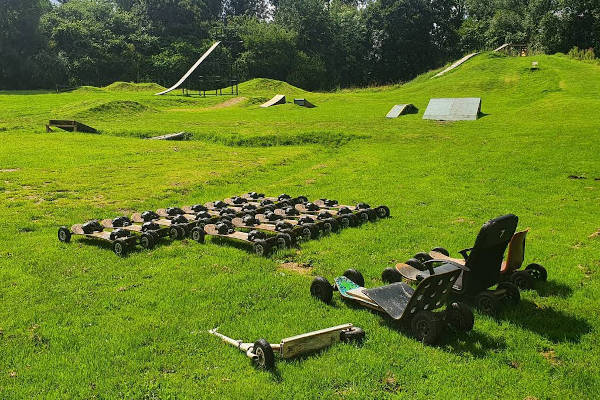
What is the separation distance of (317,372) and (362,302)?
5.42ft

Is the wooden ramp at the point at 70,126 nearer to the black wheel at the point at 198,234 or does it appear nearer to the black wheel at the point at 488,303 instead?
the black wheel at the point at 198,234

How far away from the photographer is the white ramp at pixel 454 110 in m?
26.2

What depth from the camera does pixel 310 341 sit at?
5422 mm

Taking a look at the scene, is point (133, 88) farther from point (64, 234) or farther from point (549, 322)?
point (549, 322)

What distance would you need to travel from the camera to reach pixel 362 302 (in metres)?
6.54

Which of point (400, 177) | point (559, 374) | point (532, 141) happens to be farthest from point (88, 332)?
point (532, 141)

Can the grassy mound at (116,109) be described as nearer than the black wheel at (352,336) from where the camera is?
No

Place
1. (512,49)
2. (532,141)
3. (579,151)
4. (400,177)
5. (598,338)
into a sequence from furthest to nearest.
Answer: (512,49) → (532,141) → (579,151) → (400,177) → (598,338)

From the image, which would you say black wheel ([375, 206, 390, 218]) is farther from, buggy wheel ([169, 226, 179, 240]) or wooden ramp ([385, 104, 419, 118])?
wooden ramp ([385, 104, 419, 118])


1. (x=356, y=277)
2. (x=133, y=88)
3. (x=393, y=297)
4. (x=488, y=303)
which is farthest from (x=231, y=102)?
(x=488, y=303)

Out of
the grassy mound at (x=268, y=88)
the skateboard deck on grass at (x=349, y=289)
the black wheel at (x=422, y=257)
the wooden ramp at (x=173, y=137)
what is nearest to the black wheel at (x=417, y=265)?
the black wheel at (x=422, y=257)

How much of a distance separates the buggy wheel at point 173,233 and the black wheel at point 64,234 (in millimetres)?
1948

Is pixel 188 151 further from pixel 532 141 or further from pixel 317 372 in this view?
pixel 317 372

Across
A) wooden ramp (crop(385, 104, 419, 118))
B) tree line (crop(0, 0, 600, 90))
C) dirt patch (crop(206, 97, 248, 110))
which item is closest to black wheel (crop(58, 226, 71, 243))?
wooden ramp (crop(385, 104, 419, 118))
